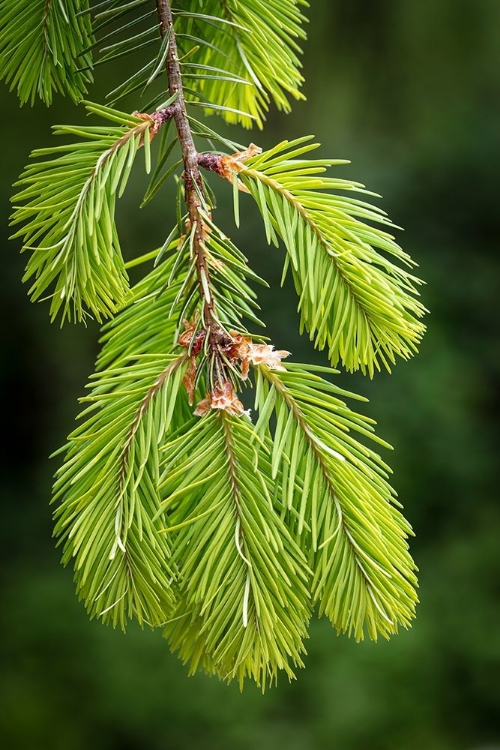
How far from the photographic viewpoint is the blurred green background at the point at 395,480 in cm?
273

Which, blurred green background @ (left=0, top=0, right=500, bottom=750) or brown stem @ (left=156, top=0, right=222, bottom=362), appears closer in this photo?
brown stem @ (left=156, top=0, right=222, bottom=362)

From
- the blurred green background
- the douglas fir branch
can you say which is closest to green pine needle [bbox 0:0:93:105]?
the douglas fir branch

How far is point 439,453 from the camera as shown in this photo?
3.19m

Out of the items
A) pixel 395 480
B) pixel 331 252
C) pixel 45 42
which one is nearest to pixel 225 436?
pixel 331 252

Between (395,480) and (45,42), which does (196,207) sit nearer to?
(45,42)

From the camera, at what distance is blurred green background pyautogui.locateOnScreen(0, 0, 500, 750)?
273cm

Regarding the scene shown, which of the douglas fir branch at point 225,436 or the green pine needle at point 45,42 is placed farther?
the green pine needle at point 45,42

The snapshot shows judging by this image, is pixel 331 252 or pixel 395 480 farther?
pixel 395 480

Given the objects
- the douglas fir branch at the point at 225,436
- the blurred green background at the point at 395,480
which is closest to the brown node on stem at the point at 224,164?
the douglas fir branch at the point at 225,436

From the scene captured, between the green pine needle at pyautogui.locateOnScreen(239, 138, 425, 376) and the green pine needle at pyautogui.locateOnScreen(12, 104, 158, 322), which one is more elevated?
the green pine needle at pyautogui.locateOnScreen(239, 138, 425, 376)

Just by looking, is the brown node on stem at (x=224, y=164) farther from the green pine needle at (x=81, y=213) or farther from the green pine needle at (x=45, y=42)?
the green pine needle at (x=45, y=42)

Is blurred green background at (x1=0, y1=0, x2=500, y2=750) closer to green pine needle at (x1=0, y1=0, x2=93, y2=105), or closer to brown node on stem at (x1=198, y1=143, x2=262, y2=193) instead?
green pine needle at (x1=0, y1=0, x2=93, y2=105)

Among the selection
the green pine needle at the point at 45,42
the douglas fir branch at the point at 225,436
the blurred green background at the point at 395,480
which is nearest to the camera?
the douglas fir branch at the point at 225,436

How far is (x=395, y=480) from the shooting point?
3131 mm
